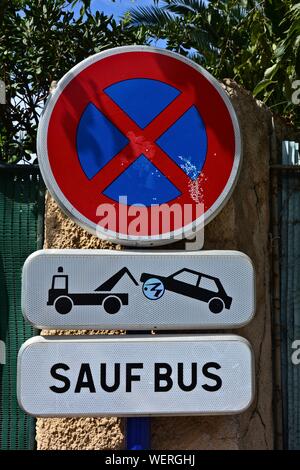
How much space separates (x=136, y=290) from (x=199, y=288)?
0.73ft

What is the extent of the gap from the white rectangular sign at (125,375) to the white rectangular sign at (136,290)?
0.22 ft

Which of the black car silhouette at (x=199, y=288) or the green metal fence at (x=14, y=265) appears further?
the green metal fence at (x=14, y=265)

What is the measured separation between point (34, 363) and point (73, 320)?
0.65 feet

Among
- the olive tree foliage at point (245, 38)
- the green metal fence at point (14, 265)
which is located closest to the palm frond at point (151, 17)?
the olive tree foliage at point (245, 38)

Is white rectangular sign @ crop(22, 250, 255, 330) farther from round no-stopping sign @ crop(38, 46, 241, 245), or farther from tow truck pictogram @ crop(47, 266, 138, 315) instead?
round no-stopping sign @ crop(38, 46, 241, 245)

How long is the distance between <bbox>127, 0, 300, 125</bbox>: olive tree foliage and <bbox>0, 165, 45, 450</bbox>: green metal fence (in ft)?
3.86

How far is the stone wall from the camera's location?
2957mm

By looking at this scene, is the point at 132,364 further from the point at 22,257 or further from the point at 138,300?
the point at 22,257

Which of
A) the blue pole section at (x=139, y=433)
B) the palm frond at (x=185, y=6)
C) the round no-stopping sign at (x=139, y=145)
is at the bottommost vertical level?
the blue pole section at (x=139, y=433)

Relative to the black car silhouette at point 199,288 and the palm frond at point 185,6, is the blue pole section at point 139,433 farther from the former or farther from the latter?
the palm frond at point 185,6

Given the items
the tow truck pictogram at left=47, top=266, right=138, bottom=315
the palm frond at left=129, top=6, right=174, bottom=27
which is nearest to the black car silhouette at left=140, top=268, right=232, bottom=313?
the tow truck pictogram at left=47, top=266, right=138, bottom=315

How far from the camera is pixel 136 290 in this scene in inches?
106

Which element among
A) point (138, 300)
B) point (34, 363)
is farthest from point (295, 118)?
point (34, 363)

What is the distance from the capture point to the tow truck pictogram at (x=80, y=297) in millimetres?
2684
